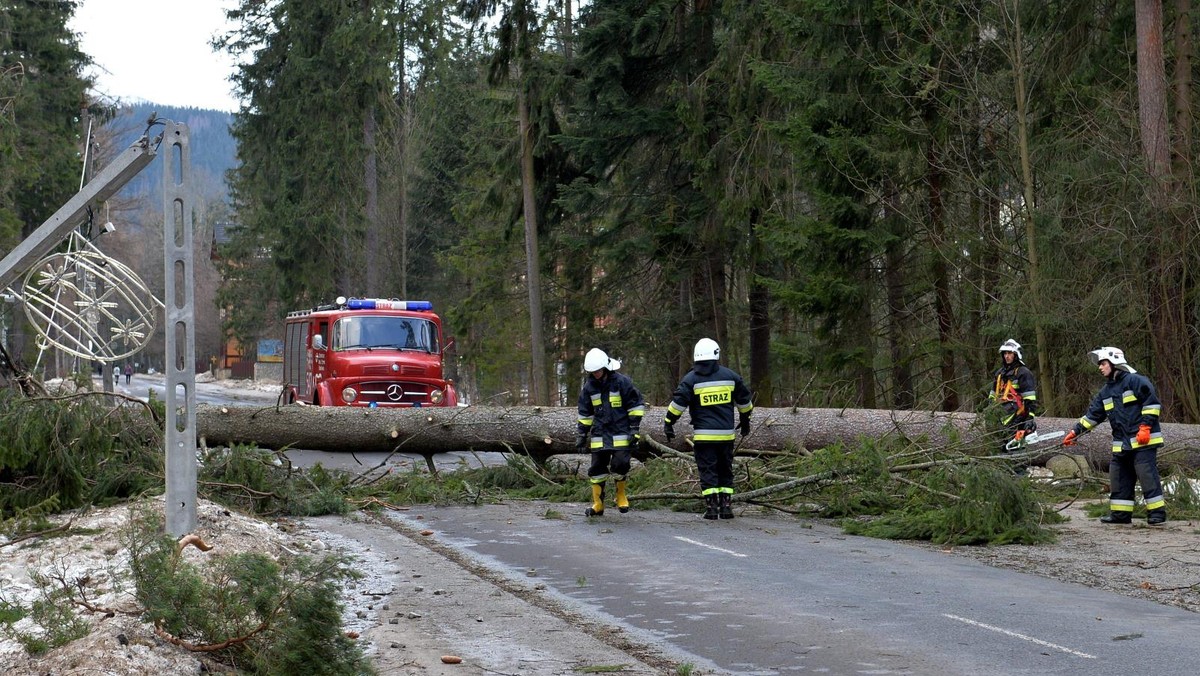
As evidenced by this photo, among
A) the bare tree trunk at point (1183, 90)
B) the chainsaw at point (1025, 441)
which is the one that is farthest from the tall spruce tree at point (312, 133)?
the chainsaw at point (1025, 441)

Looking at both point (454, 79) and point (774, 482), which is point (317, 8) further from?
point (774, 482)

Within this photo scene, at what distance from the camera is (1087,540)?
12039mm

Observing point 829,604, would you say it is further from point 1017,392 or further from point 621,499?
point 1017,392

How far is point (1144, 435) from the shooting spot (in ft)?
42.1

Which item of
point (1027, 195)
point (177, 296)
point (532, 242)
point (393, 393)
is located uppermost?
point (532, 242)

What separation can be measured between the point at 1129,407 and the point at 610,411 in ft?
17.4

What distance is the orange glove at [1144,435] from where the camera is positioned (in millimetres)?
12836

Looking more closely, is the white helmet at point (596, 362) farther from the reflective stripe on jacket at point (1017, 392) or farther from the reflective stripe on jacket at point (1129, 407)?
the reflective stripe on jacket at point (1129, 407)

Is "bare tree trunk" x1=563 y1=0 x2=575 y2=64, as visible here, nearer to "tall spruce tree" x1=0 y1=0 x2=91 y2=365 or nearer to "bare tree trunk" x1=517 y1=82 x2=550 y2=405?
"bare tree trunk" x1=517 y1=82 x2=550 y2=405

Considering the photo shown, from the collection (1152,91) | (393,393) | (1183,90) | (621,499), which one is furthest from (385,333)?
(1183,90)

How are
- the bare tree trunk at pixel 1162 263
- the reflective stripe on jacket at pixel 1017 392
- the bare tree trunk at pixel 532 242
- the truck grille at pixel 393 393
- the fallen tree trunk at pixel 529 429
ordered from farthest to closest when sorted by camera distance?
1. the bare tree trunk at pixel 532 242
2. the truck grille at pixel 393 393
3. the bare tree trunk at pixel 1162 263
4. the fallen tree trunk at pixel 529 429
5. the reflective stripe on jacket at pixel 1017 392

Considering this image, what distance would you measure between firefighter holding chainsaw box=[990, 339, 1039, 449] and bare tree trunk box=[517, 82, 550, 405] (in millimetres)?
17849

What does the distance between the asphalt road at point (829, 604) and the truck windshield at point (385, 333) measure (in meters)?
11.6

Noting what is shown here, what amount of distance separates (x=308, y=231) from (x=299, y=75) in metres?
5.23
